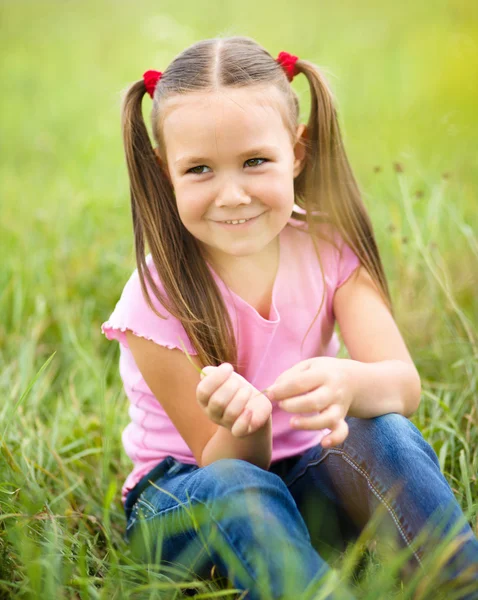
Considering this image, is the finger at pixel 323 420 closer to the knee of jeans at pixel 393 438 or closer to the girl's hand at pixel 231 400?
the girl's hand at pixel 231 400

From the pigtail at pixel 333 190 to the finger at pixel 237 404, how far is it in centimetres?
56

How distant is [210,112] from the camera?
1.33 meters

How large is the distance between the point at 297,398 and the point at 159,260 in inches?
19.0

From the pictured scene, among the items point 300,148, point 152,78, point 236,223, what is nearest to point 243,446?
point 236,223

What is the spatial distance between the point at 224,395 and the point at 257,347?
409mm

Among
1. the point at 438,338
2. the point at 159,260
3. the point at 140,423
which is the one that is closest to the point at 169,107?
the point at 159,260

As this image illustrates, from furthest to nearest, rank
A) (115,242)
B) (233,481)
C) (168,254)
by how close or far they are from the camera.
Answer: (115,242) < (168,254) < (233,481)

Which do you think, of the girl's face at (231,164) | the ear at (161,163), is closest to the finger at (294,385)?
the girl's face at (231,164)

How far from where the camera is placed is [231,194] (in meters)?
1.36

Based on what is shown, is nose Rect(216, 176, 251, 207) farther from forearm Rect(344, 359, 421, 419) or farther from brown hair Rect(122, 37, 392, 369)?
forearm Rect(344, 359, 421, 419)

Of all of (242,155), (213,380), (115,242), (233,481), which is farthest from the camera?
(115,242)

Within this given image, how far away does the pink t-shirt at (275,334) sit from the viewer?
4.99ft

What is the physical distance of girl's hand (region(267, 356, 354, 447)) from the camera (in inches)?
45.0

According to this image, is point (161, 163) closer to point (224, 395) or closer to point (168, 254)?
point (168, 254)
